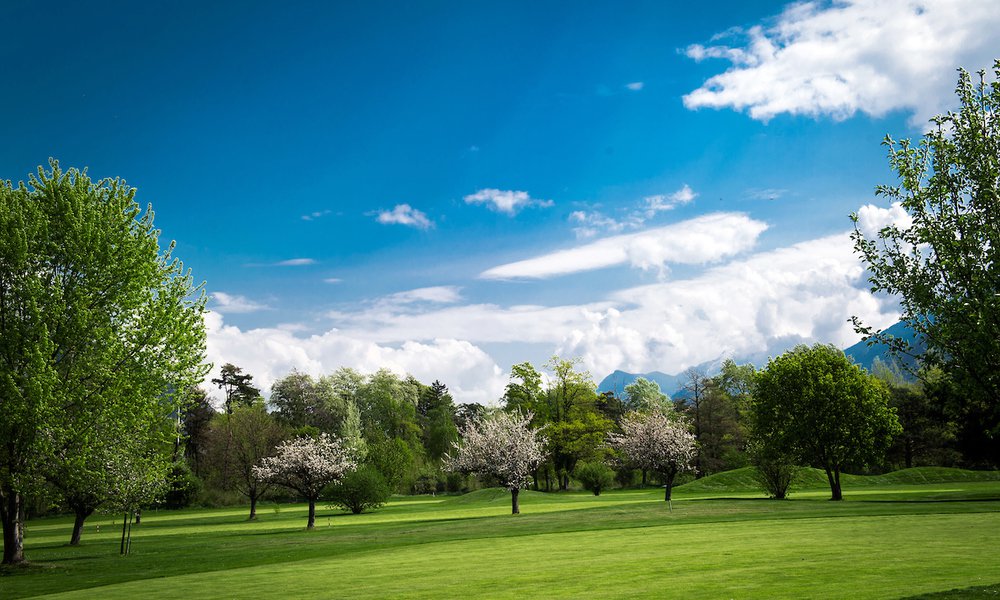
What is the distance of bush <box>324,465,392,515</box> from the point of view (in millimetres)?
64688

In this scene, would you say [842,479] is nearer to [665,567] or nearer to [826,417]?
[826,417]

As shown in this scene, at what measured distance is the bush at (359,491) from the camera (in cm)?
6469

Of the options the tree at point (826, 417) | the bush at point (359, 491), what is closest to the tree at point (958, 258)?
the tree at point (826, 417)

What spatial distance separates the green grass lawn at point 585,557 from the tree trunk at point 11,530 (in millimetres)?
1121

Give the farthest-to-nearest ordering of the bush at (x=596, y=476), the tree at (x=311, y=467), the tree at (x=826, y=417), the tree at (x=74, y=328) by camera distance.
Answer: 1. the bush at (x=596, y=476)
2. the tree at (x=826, y=417)
3. the tree at (x=311, y=467)
4. the tree at (x=74, y=328)

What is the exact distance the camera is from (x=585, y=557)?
76.4ft

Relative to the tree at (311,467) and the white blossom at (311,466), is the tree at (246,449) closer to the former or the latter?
the white blossom at (311,466)

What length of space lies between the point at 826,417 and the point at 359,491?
141 feet

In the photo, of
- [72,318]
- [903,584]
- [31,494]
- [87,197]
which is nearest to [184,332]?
[72,318]

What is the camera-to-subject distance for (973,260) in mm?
14688

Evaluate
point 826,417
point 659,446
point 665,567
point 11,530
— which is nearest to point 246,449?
point 11,530

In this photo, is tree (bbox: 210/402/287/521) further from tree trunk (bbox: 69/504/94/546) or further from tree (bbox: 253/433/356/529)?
tree trunk (bbox: 69/504/94/546)

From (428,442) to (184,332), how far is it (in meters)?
87.3

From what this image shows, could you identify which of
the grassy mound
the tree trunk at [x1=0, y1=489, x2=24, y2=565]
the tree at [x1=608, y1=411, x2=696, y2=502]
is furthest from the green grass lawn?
the grassy mound
